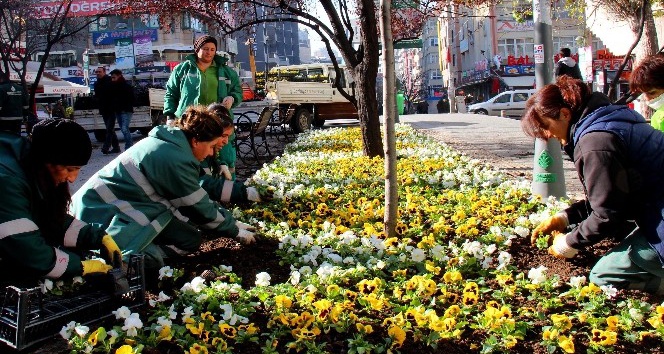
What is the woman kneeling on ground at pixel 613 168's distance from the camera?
3.24m

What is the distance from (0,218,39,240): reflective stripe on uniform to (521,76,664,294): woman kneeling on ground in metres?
2.53

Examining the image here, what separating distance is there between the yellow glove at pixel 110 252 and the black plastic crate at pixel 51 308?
10 centimetres

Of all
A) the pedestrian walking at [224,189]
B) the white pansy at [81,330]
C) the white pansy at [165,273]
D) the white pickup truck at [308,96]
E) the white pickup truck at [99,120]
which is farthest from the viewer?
the white pickup truck at [308,96]

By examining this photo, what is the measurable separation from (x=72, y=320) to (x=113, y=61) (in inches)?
2147

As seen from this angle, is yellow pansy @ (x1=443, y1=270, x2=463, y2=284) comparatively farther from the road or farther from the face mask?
the road

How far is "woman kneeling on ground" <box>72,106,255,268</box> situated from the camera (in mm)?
4109

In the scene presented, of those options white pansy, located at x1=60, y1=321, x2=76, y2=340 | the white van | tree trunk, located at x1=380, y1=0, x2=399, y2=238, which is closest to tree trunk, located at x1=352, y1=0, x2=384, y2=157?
tree trunk, located at x1=380, y1=0, x2=399, y2=238

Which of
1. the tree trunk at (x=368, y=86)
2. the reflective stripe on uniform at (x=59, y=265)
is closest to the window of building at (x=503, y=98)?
the tree trunk at (x=368, y=86)

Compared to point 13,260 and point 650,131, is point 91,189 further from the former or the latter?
point 650,131

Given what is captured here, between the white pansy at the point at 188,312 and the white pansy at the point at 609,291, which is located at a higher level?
the white pansy at the point at 188,312

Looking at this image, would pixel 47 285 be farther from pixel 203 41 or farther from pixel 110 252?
pixel 203 41

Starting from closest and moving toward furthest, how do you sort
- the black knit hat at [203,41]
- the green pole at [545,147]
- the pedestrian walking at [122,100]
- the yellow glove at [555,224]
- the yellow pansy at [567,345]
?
the yellow pansy at [567,345] < the yellow glove at [555,224] < the green pole at [545,147] < the black knit hat at [203,41] < the pedestrian walking at [122,100]

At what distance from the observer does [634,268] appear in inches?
134

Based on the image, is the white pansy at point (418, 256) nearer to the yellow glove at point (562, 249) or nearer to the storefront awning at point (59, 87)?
the yellow glove at point (562, 249)
